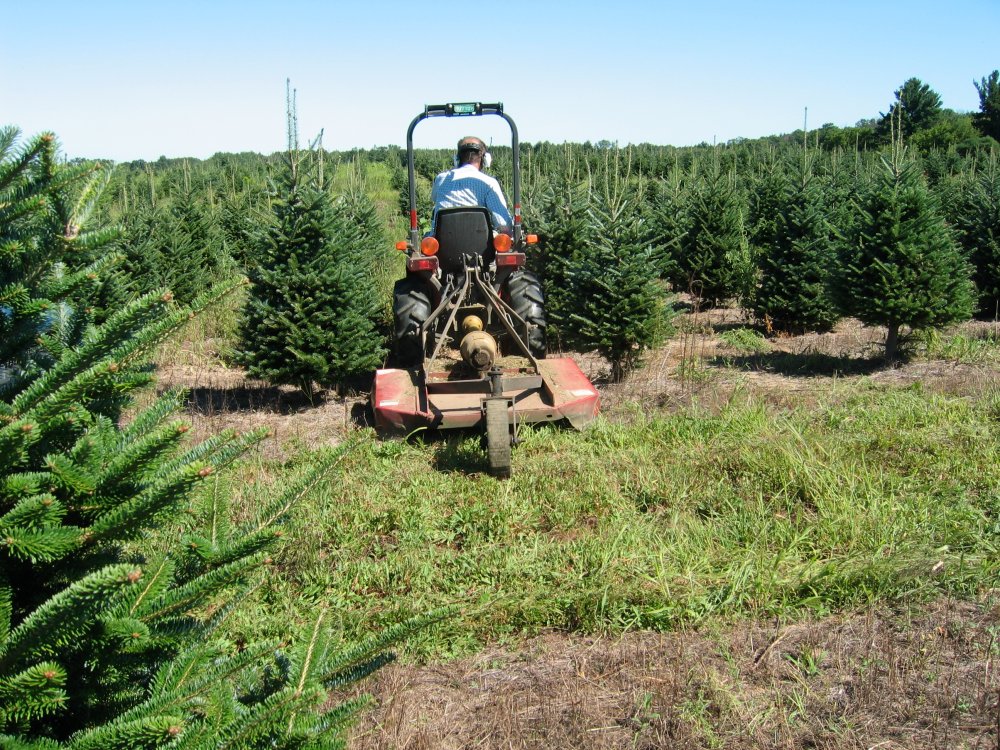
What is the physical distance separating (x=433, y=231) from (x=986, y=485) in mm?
4207

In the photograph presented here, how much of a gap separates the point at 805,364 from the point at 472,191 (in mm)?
3938

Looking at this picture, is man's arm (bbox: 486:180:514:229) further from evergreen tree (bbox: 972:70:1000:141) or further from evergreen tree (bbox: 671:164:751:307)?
evergreen tree (bbox: 972:70:1000:141)

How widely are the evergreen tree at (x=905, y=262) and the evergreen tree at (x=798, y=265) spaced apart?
1.69 meters

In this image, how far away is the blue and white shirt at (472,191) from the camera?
7.00 m

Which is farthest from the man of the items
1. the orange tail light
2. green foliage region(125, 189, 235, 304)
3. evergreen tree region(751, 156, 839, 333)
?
evergreen tree region(751, 156, 839, 333)

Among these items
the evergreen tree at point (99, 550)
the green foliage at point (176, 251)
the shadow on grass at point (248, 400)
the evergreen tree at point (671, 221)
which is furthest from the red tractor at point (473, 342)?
the evergreen tree at point (671, 221)

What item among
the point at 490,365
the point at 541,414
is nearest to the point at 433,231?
the point at 490,365

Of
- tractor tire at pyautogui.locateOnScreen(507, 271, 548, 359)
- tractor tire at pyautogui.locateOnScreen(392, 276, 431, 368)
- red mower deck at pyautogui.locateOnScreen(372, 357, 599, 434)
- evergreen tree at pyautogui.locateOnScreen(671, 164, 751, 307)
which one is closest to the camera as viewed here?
Answer: red mower deck at pyautogui.locateOnScreen(372, 357, 599, 434)

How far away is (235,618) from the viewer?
3.73m

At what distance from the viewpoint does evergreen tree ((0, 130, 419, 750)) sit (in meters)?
1.35

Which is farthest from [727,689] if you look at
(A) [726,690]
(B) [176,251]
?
(B) [176,251]

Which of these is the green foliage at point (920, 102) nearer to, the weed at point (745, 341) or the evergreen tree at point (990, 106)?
the evergreen tree at point (990, 106)

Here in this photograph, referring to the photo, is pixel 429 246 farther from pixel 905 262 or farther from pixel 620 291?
pixel 905 262

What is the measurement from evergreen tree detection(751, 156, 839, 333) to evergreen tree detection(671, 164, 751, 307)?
137 centimetres
